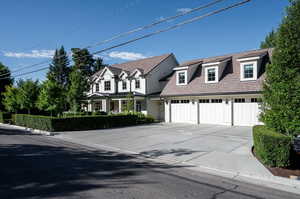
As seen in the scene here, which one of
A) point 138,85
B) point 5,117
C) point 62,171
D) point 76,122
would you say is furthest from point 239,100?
point 5,117

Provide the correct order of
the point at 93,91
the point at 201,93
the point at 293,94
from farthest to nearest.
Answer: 1. the point at 93,91
2. the point at 201,93
3. the point at 293,94

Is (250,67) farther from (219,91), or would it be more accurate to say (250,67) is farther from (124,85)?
(124,85)

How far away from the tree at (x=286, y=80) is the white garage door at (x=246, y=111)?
8.48m

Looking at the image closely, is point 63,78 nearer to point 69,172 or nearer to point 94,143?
point 94,143

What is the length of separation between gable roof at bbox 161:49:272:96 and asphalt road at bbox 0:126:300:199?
40.6 ft

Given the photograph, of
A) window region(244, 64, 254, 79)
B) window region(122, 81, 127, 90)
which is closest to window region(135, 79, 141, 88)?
window region(122, 81, 127, 90)

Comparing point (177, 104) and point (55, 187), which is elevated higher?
point (177, 104)

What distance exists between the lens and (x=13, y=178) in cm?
→ 577

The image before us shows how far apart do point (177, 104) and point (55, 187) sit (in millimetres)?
17443

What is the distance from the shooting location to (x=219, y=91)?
1811 cm

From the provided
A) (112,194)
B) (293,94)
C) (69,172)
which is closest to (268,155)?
(293,94)

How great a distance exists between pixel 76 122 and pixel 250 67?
51.1ft

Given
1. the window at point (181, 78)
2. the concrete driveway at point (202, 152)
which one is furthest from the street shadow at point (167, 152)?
the window at point (181, 78)

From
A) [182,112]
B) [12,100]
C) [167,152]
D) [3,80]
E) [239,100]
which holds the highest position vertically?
[3,80]
